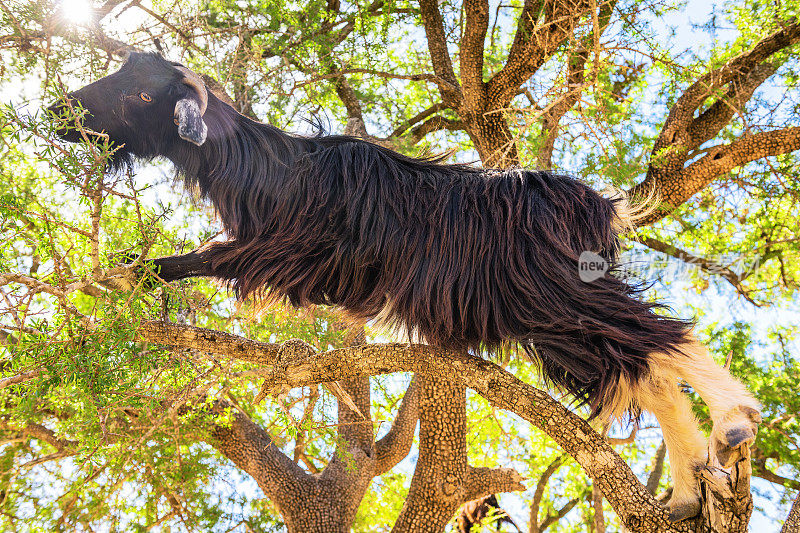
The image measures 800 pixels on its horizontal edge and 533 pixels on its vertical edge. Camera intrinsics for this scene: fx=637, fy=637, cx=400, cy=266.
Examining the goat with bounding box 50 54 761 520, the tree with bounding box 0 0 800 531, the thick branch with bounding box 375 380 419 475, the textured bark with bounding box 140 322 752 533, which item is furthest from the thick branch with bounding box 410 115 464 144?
the textured bark with bounding box 140 322 752 533

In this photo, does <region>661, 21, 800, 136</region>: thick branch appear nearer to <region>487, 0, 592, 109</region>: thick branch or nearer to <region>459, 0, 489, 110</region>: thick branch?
<region>487, 0, 592, 109</region>: thick branch

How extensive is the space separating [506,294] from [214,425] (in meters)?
3.16

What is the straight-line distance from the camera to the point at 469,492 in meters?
4.82

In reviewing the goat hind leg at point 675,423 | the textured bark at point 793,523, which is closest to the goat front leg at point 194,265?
the goat hind leg at point 675,423

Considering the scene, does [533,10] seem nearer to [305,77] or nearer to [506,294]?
[305,77]

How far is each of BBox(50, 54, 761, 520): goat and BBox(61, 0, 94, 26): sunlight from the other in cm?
95

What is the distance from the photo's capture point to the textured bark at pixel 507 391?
2.13 m

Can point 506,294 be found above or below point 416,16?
below

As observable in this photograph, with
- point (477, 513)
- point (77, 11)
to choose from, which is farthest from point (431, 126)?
point (477, 513)

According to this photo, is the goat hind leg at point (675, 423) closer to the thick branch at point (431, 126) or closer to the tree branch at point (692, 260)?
the tree branch at point (692, 260)

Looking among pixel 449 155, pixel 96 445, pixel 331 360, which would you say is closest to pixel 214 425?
pixel 96 445

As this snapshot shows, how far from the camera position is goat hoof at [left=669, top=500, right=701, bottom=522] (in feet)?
7.21

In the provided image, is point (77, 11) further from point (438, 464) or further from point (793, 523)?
point (793, 523)

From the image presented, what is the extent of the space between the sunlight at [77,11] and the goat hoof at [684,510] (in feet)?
12.4
